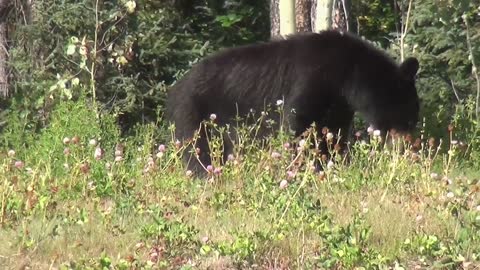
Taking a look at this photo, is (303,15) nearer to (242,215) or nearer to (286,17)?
(286,17)

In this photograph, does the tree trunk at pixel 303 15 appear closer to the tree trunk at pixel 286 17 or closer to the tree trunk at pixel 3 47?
the tree trunk at pixel 286 17

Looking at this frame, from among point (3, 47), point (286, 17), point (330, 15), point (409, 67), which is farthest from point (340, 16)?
point (3, 47)

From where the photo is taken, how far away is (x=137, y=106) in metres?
11.3

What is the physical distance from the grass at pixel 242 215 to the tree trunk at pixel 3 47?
457 centimetres

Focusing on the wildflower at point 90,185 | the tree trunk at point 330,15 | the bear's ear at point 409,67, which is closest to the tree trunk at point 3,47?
the tree trunk at point 330,15

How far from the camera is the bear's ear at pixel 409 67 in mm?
9084

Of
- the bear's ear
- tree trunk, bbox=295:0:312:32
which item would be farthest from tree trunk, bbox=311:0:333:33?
the bear's ear

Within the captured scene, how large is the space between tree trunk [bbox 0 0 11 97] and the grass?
4.57 m

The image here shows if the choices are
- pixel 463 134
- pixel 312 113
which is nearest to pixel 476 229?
pixel 312 113

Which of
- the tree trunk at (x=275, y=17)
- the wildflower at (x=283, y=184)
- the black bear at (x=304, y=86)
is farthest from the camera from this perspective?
the tree trunk at (x=275, y=17)

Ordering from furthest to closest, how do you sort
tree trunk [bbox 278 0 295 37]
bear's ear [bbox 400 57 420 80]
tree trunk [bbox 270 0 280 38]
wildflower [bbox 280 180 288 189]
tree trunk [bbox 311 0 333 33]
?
1. tree trunk [bbox 270 0 280 38]
2. tree trunk [bbox 278 0 295 37]
3. tree trunk [bbox 311 0 333 33]
4. bear's ear [bbox 400 57 420 80]
5. wildflower [bbox 280 180 288 189]

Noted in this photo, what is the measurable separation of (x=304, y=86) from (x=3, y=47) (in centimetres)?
473

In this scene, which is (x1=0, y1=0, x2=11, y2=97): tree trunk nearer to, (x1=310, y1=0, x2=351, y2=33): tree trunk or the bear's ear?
(x1=310, y1=0, x2=351, y2=33): tree trunk

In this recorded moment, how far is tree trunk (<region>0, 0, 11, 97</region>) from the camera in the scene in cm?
1175
